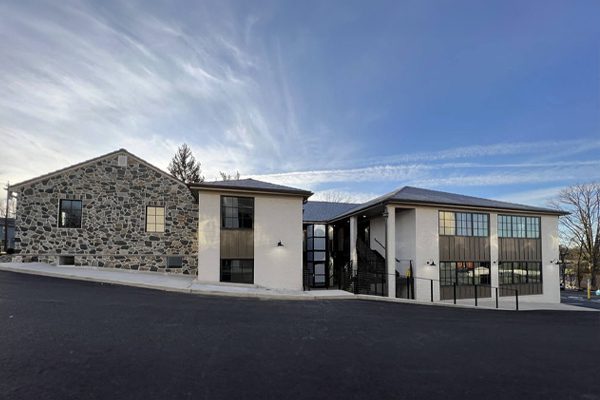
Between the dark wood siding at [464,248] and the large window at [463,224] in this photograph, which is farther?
the large window at [463,224]

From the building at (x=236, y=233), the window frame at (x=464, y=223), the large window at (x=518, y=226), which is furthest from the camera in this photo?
the large window at (x=518, y=226)

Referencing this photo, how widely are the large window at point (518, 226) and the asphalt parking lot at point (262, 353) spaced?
33.3ft

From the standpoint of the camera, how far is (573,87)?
1401 cm

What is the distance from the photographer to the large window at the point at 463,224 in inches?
647

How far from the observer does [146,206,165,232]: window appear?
47.0 ft

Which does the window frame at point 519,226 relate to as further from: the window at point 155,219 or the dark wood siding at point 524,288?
the window at point 155,219

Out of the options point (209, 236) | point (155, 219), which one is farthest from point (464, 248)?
point (155, 219)

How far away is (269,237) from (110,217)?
7.28m

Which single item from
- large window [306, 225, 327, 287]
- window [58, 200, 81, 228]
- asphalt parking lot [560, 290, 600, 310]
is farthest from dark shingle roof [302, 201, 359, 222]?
asphalt parking lot [560, 290, 600, 310]

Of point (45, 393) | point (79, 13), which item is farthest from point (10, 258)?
point (45, 393)

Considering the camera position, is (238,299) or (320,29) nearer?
(238,299)

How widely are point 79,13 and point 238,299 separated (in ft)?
32.5

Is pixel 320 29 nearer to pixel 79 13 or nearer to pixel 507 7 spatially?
pixel 507 7

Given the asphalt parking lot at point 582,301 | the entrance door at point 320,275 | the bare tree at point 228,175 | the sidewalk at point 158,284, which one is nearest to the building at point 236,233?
the sidewalk at point 158,284
